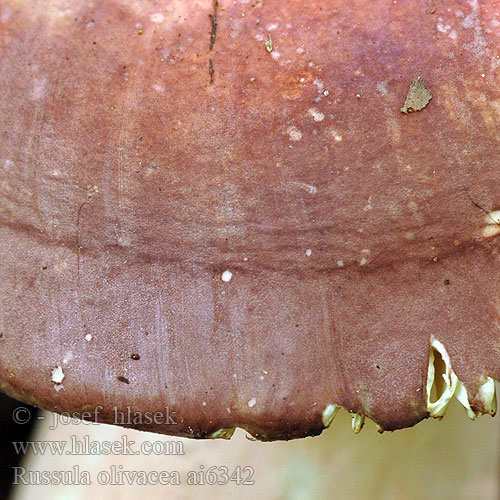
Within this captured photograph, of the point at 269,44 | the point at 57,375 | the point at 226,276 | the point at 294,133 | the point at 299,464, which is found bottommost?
the point at 299,464

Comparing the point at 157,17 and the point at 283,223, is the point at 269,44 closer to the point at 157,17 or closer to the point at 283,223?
the point at 157,17

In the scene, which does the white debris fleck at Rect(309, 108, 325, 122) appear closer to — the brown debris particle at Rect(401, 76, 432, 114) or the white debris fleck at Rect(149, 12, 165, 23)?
the brown debris particle at Rect(401, 76, 432, 114)

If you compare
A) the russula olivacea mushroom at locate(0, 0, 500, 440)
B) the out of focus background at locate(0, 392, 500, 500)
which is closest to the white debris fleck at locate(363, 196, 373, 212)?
the russula olivacea mushroom at locate(0, 0, 500, 440)

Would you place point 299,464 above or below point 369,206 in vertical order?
below

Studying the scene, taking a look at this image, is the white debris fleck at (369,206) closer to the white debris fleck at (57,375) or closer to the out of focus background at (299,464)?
the white debris fleck at (57,375)

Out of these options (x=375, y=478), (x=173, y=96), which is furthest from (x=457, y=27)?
(x=375, y=478)

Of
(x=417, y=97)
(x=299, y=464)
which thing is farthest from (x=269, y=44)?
(x=299, y=464)
